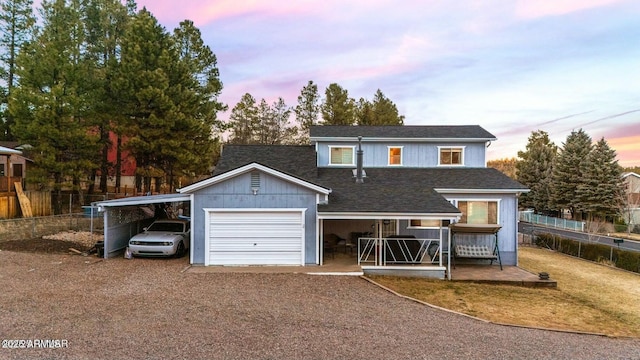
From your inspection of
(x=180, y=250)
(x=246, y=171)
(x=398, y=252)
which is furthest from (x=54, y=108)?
(x=398, y=252)

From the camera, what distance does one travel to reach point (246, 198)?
517 inches

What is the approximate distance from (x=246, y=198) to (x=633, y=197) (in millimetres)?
48171

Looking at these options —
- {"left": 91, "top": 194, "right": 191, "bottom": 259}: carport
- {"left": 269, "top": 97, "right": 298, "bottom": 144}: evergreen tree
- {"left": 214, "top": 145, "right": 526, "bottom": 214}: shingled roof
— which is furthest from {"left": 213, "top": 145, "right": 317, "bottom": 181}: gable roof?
{"left": 269, "top": 97, "right": 298, "bottom": 144}: evergreen tree

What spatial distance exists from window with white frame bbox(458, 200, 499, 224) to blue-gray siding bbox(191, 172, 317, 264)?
7176mm

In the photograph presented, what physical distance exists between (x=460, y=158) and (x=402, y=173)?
3.29 metres

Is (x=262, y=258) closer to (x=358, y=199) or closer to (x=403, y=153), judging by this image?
(x=358, y=199)

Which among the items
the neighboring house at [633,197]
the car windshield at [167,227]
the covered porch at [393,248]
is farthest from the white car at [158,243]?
the neighboring house at [633,197]

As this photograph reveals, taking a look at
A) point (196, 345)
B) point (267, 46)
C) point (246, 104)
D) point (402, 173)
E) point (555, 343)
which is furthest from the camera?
point (246, 104)

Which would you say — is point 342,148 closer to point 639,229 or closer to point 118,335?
point 118,335

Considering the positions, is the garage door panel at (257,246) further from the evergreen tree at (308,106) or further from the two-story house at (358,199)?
the evergreen tree at (308,106)

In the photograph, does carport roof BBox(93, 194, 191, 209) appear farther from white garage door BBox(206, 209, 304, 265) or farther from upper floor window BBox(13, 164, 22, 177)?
upper floor window BBox(13, 164, 22, 177)

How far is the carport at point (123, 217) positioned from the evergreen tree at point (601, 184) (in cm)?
4100

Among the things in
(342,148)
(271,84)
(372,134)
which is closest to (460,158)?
(372,134)

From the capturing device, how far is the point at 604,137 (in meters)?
38.4
